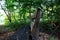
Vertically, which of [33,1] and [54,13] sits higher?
[33,1]

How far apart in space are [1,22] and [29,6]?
2.50 feet

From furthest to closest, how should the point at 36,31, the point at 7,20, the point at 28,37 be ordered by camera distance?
the point at 7,20, the point at 28,37, the point at 36,31

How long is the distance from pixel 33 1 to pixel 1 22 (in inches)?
35.3

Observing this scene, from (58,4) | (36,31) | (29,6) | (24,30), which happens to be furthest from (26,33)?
(58,4)

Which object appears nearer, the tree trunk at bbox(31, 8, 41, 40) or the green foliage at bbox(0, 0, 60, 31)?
the tree trunk at bbox(31, 8, 41, 40)

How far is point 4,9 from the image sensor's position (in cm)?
391

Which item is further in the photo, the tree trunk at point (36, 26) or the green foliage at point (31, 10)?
the green foliage at point (31, 10)

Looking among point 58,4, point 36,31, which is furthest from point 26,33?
point 58,4

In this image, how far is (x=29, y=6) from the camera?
150 inches

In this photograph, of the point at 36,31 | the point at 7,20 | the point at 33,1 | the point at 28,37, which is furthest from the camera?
the point at 7,20

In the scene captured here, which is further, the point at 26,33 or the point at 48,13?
the point at 48,13

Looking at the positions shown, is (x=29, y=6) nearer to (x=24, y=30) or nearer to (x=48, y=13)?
(x=48, y=13)

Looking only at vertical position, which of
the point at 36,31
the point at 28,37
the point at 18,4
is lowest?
the point at 28,37

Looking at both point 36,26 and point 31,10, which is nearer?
point 36,26
